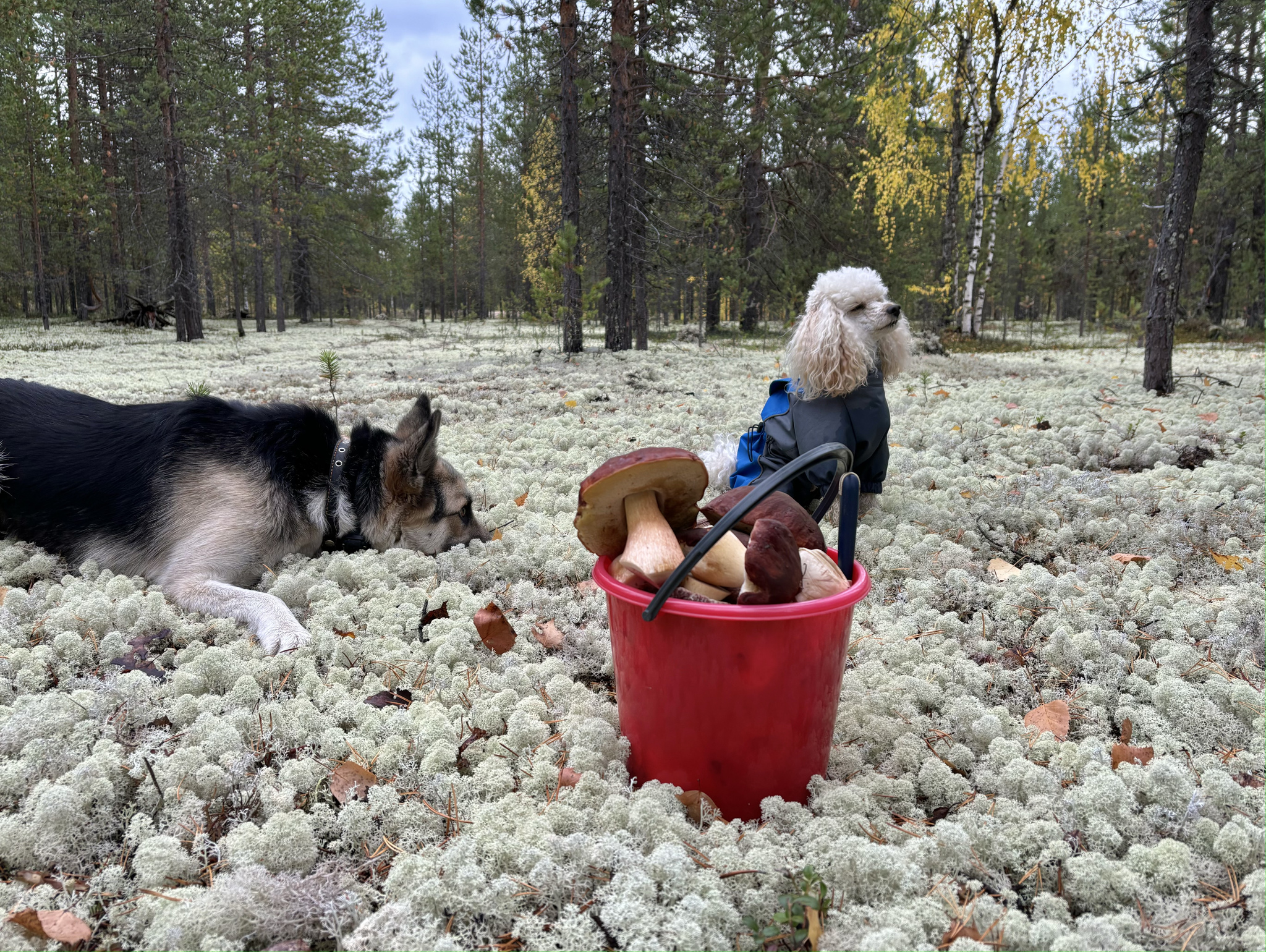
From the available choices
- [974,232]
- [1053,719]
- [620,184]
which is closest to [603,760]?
[1053,719]

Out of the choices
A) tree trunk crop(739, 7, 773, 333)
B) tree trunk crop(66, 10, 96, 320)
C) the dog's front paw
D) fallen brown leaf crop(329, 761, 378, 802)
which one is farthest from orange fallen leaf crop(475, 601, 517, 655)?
tree trunk crop(66, 10, 96, 320)

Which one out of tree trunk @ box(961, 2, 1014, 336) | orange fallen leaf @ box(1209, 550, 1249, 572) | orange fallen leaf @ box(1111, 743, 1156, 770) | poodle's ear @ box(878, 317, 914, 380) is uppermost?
tree trunk @ box(961, 2, 1014, 336)

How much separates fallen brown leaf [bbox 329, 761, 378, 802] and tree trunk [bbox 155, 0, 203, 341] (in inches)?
781

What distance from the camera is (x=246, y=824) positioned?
5.00 feet

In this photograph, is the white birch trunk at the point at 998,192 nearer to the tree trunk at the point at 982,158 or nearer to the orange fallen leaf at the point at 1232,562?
the tree trunk at the point at 982,158

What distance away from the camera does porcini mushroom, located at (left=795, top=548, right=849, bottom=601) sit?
1.61 metres

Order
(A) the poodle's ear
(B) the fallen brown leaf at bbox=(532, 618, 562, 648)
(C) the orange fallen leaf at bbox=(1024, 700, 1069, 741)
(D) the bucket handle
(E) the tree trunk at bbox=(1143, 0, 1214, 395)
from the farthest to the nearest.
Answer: (E) the tree trunk at bbox=(1143, 0, 1214, 395) → (A) the poodle's ear → (B) the fallen brown leaf at bbox=(532, 618, 562, 648) → (C) the orange fallen leaf at bbox=(1024, 700, 1069, 741) → (D) the bucket handle

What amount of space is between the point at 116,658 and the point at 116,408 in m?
1.65

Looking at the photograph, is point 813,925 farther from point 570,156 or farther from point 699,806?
point 570,156

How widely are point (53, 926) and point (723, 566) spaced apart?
158 centimetres

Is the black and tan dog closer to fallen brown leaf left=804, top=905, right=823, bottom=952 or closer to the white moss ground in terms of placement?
the white moss ground

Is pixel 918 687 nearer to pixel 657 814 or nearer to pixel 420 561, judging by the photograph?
pixel 657 814

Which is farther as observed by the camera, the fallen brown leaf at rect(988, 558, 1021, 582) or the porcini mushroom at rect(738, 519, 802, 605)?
the fallen brown leaf at rect(988, 558, 1021, 582)

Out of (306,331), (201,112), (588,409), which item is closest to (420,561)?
(588,409)
